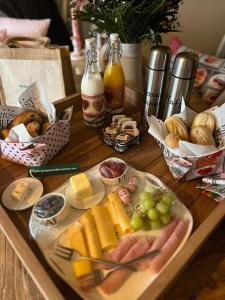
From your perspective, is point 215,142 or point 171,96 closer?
point 215,142

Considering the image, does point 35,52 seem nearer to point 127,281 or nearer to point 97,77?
point 97,77

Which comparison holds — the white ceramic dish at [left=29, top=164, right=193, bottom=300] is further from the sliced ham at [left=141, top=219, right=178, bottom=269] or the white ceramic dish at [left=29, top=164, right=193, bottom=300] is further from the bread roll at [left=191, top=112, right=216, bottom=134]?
the bread roll at [left=191, top=112, right=216, bottom=134]

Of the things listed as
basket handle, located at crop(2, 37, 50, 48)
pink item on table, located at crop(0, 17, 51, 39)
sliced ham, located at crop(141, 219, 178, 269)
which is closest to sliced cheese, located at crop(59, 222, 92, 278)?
sliced ham, located at crop(141, 219, 178, 269)

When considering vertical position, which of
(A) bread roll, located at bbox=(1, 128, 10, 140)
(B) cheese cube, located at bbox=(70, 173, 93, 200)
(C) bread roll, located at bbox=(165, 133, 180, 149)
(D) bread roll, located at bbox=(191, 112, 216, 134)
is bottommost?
(B) cheese cube, located at bbox=(70, 173, 93, 200)

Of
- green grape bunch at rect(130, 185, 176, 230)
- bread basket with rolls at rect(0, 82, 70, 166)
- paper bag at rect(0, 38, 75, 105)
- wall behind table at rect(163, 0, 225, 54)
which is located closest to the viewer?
green grape bunch at rect(130, 185, 176, 230)

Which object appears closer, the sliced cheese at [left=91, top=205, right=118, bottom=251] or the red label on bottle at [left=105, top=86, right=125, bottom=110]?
the sliced cheese at [left=91, top=205, right=118, bottom=251]

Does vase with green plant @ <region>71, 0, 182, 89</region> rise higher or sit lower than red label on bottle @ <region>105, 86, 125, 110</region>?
higher

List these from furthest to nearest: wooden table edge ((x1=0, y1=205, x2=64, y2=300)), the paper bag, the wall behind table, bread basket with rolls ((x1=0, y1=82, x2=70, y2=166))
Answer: the wall behind table < the paper bag < bread basket with rolls ((x1=0, y1=82, x2=70, y2=166)) < wooden table edge ((x1=0, y1=205, x2=64, y2=300))

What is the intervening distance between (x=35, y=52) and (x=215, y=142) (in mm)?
856

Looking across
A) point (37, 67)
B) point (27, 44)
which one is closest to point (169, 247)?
point (37, 67)

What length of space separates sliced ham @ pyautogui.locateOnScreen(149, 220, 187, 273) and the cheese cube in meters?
0.21

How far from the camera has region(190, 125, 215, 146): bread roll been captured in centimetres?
66

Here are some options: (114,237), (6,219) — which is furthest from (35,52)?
(114,237)

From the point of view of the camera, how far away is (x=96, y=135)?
0.85m
